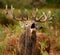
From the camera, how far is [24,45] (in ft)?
25.8

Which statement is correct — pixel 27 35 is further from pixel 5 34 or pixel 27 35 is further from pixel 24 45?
pixel 5 34

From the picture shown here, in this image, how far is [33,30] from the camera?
7.45m

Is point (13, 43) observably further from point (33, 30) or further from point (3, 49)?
point (33, 30)

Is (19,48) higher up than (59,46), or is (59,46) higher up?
(19,48)

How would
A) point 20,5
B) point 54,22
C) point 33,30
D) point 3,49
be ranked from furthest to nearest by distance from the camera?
point 20,5 < point 54,22 < point 3,49 < point 33,30

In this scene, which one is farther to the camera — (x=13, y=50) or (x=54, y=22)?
(x=54, y=22)

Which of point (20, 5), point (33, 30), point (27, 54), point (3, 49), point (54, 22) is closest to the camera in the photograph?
point (33, 30)

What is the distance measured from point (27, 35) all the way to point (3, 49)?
74.8 inches

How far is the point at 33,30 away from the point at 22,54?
3.04 ft

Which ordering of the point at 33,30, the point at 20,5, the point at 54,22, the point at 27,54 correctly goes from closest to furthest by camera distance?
1. the point at 33,30
2. the point at 27,54
3. the point at 54,22
4. the point at 20,5

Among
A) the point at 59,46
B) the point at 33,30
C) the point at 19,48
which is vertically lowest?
the point at 59,46

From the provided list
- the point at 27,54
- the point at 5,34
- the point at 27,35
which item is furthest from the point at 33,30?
the point at 5,34

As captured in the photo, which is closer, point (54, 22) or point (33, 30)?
point (33, 30)

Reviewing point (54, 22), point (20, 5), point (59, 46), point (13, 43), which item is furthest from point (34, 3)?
point (13, 43)
